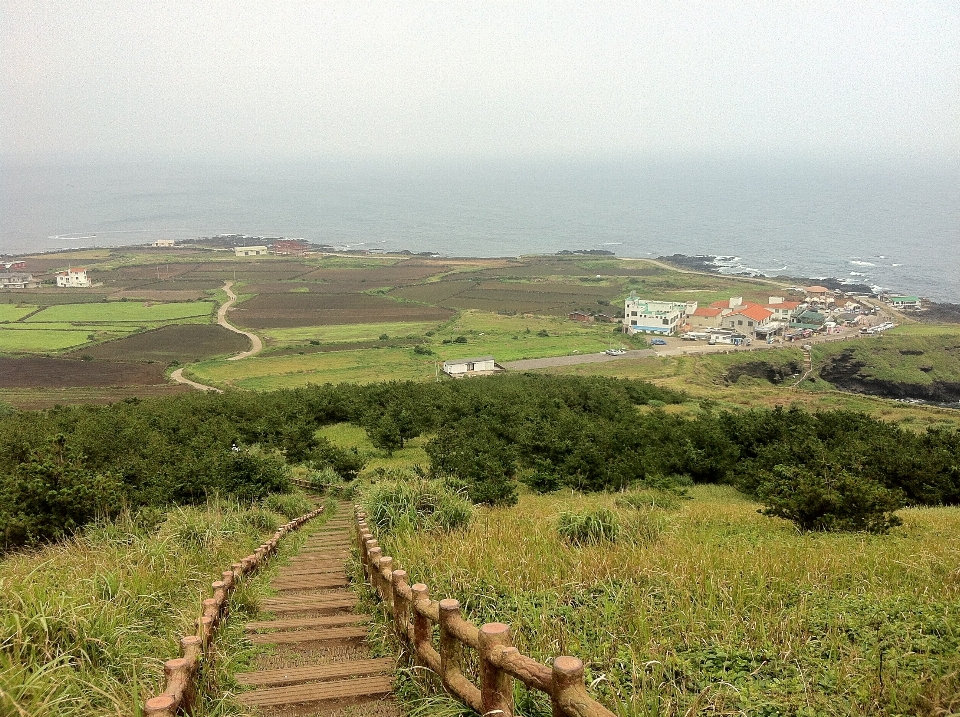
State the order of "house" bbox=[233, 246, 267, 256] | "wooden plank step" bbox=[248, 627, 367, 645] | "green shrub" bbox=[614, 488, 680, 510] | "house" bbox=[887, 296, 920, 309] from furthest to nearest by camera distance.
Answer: "house" bbox=[233, 246, 267, 256] → "house" bbox=[887, 296, 920, 309] → "green shrub" bbox=[614, 488, 680, 510] → "wooden plank step" bbox=[248, 627, 367, 645]

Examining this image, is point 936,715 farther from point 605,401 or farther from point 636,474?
point 605,401

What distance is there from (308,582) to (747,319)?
59.5 m

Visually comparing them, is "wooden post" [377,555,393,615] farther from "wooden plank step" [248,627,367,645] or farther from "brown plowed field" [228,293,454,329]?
"brown plowed field" [228,293,454,329]

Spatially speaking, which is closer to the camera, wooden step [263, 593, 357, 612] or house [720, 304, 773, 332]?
wooden step [263, 593, 357, 612]

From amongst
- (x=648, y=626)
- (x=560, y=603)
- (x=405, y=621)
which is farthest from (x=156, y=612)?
(x=648, y=626)

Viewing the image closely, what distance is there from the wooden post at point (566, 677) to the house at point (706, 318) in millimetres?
63020

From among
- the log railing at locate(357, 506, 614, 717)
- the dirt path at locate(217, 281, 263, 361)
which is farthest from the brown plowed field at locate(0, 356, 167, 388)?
the log railing at locate(357, 506, 614, 717)

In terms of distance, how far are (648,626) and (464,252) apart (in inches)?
4697

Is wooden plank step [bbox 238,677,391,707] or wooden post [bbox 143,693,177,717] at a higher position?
wooden post [bbox 143,693,177,717]

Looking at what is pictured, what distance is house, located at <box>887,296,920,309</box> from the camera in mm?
68062

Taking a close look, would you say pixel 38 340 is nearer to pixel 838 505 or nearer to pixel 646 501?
pixel 646 501

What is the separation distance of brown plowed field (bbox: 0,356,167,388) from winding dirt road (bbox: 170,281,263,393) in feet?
3.82

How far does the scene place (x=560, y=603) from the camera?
4766 millimetres

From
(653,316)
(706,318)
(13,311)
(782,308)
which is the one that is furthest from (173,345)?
(782,308)
